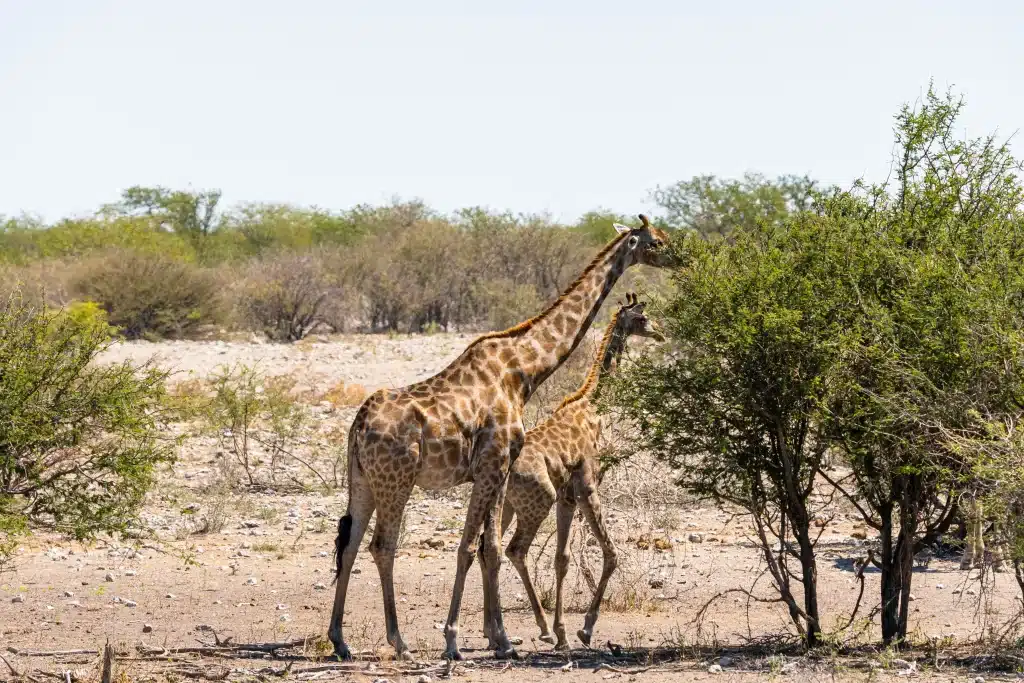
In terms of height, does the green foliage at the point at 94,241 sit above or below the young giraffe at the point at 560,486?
above

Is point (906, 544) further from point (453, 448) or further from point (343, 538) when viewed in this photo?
point (343, 538)

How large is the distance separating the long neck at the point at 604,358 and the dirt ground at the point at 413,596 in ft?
4.63

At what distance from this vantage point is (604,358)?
11.2 m

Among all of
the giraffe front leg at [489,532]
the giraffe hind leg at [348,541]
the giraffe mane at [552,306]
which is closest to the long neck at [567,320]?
the giraffe mane at [552,306]

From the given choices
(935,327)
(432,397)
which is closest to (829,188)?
(935,327)

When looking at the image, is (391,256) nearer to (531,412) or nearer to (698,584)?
(531,412)

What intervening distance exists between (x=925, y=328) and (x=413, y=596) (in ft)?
17.7

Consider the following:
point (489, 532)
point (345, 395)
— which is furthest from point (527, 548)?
point (345, 395)

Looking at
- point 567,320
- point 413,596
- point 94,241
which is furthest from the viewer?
point 94,241

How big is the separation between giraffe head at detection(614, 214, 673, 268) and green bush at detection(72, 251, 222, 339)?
983 inches

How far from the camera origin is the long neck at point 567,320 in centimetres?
1006

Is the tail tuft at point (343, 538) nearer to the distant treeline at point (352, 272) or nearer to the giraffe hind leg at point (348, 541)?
the giraffe hind leg at point (348, 541)

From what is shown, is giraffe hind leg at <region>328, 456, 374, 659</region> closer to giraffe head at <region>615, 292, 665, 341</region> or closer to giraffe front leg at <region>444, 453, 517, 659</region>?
giraffe front leg at <region>444, 453, 517, 659</region>

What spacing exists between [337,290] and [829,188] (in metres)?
28.0
